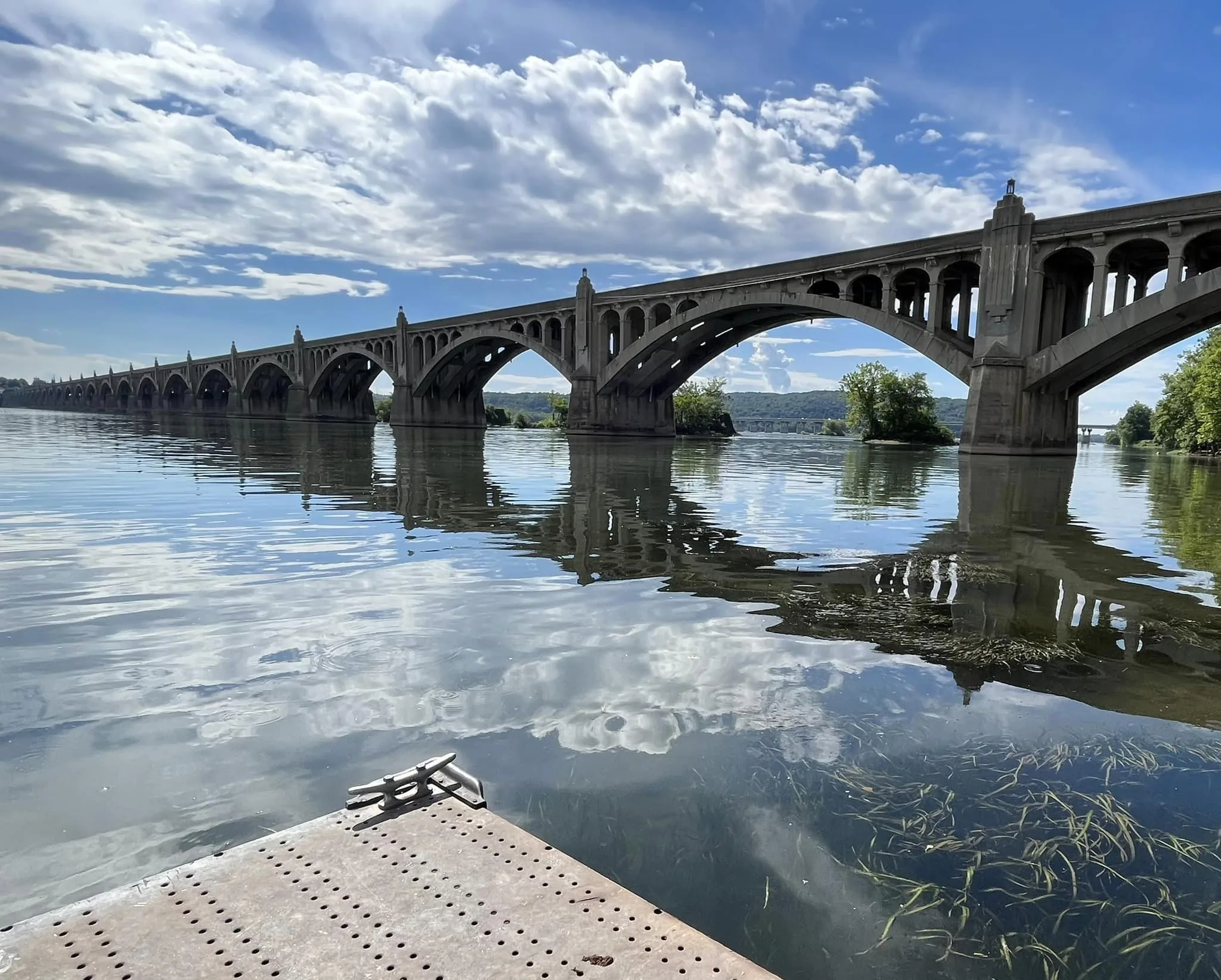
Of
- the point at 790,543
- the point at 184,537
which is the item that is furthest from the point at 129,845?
the point at 790,543

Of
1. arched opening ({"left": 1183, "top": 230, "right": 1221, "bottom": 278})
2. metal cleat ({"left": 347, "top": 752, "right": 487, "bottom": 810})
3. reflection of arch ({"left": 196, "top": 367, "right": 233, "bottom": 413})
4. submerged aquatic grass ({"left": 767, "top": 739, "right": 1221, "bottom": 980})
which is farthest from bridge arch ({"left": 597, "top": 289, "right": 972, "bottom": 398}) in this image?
reflection of arch ({"left": 196, "top": 367, "right": 233, "bottom": 413})

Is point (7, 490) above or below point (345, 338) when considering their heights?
below

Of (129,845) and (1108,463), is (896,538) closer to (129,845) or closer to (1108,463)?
(129,845)

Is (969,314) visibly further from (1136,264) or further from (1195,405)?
(1195,405)

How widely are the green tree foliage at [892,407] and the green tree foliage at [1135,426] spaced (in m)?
49.6

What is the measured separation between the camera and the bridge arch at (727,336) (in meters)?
36.0

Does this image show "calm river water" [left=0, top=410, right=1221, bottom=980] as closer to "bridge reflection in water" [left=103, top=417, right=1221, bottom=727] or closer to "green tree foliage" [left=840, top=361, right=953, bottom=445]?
"bridge reflection in water" [left=103, top=417, right=1221, bottom=727]

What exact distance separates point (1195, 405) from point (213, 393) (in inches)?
5473

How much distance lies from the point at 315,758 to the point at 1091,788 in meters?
3.60

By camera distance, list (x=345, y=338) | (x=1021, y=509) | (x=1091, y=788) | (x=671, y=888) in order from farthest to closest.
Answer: (x=345, y=338)
(x=1021, y=509)
(x=1091, y=788)
(x=671, y=888)

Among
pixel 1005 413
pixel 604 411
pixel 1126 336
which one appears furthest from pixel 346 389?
pixel 1126 336

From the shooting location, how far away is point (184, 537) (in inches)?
359

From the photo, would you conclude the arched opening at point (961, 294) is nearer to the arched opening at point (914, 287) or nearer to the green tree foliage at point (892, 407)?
the arched opening at point (914, 287)

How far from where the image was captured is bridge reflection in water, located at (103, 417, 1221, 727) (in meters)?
4.99
